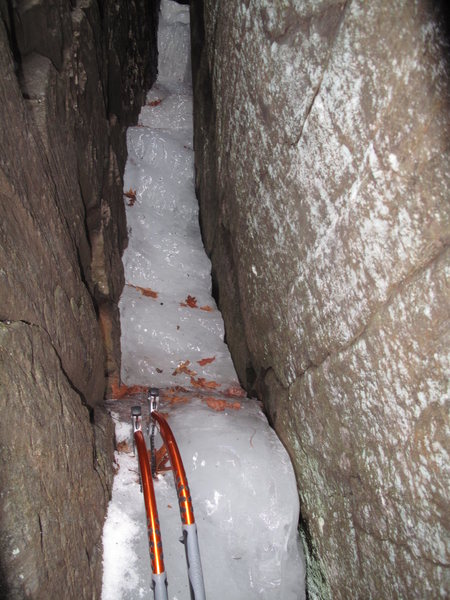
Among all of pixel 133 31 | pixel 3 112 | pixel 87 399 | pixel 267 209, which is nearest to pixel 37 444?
pixel 87 399

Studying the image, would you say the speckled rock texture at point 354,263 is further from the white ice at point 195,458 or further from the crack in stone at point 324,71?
the white ice at point 195,458

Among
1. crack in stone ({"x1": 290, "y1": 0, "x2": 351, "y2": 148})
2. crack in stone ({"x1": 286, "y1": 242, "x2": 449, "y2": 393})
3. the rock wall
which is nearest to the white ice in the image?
the rock wall

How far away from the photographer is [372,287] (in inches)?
61.2

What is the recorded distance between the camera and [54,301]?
2006 millimetres

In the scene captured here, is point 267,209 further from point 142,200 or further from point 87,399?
point 142,200

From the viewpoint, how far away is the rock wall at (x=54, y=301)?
1.42 metres

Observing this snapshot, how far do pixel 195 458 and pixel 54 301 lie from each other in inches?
45.6

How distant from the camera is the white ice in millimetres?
2117

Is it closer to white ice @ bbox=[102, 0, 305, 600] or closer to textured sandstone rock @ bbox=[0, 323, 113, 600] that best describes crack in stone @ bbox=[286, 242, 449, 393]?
white ice @ bbox=[102, 0, 305, 600]

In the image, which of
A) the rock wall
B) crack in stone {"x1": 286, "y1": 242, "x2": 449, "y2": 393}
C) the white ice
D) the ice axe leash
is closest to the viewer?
crack in stone {"x1": 286, "y1": 242, "x2": 449, "y2": 393}

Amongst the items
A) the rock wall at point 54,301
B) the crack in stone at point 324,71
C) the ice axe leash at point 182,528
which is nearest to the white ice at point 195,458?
the rock wall at point 54,301

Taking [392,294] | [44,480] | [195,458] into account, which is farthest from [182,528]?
[392,294]

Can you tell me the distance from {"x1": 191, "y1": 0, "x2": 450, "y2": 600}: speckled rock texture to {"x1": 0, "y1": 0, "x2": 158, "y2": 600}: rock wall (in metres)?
1.07

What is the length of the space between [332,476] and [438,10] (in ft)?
6.09
